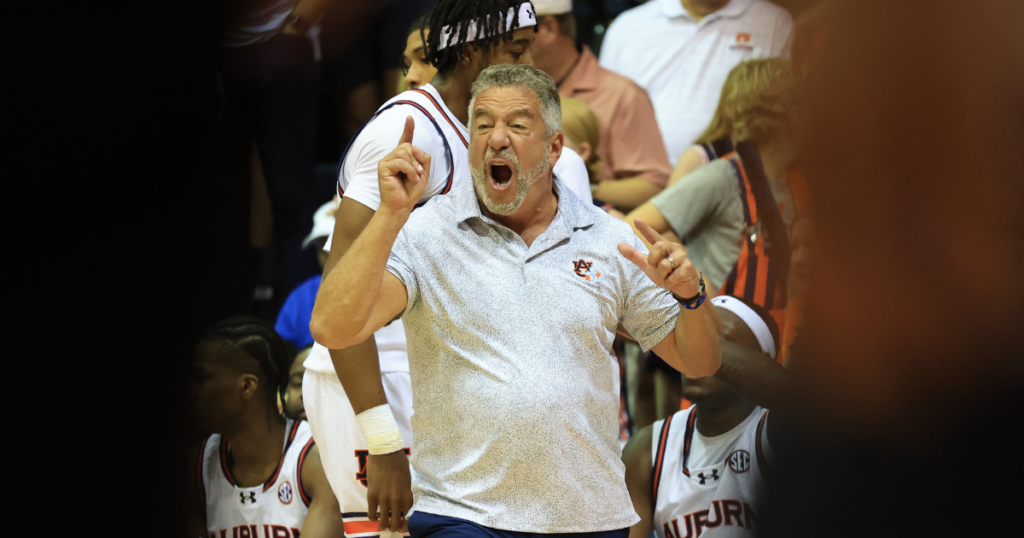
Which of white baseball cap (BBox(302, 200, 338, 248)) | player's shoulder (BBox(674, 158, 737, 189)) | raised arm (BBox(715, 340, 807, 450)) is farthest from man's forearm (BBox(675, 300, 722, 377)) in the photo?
white baseball cap (BBox(302, 200, 338, 248))

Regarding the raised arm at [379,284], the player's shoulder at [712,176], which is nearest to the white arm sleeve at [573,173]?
the player's shoulder at [712,176]

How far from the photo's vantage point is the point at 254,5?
293 cm

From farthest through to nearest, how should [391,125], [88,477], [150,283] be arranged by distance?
[150,283] → [88,477] → [391,125]

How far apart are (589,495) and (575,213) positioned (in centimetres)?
58

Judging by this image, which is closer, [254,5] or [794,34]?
[794,34]


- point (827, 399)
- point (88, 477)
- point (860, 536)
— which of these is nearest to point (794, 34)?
point (827, 399)

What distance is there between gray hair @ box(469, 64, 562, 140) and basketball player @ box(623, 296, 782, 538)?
2.81 ft

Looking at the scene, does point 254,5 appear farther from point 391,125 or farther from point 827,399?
point 827,399

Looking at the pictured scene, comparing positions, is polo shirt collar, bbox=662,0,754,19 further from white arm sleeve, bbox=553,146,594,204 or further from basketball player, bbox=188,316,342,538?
basketball player, bbox=188,316,342,538

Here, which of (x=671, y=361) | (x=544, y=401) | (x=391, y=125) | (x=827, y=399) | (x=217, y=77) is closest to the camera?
(x=827, y=399)

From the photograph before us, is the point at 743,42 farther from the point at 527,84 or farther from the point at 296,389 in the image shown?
the point at 296,389

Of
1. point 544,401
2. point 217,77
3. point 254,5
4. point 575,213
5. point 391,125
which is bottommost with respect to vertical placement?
point 544,401

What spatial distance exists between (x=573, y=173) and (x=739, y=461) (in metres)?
0.88

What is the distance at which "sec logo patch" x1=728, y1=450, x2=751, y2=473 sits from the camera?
261 centimetres
